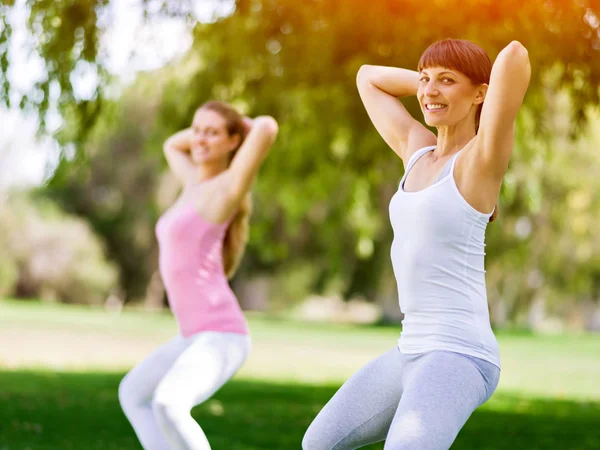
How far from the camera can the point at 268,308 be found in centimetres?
4650

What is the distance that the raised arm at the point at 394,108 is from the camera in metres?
3.59

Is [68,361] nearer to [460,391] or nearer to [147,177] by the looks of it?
[460,391]

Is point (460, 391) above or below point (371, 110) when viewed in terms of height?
below

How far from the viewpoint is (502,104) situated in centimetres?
286

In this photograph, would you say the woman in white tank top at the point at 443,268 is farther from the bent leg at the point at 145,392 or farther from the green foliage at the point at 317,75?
the green foliage at the point at 317,75

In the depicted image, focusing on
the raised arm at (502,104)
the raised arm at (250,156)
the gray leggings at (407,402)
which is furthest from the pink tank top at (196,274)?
the raised arm at (502,104)

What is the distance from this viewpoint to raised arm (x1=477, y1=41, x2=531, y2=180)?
111 inches

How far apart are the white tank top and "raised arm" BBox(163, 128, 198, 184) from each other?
9.04ft

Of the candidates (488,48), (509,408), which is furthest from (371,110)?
(509,408)

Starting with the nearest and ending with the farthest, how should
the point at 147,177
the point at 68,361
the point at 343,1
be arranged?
the point at 343,1, the point at 68,361, the point at 147,177

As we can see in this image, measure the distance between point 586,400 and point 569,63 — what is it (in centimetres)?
652

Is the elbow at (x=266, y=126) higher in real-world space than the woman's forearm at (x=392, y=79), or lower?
lower

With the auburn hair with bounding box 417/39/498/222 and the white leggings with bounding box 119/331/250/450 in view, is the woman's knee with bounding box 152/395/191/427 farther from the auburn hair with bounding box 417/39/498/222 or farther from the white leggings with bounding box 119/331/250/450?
the auburn hair with bounding box 417/39/498/222

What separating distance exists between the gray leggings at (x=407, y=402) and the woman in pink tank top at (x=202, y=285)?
3.57ft
